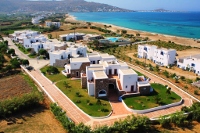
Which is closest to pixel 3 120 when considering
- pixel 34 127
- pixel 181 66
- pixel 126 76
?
pixel 34 127

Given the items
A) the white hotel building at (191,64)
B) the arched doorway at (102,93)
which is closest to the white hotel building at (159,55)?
the white hotel building at (191,64)

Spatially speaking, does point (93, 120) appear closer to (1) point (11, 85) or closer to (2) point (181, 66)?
(1) point (11, 85)

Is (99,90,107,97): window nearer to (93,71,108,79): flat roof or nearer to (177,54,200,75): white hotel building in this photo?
(93,71,108,79): flat roof

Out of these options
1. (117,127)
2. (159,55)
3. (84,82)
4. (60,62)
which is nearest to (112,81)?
(84,82)

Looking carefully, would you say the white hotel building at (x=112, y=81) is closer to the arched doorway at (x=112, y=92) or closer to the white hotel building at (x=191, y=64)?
the arched doorway at (x=112, y=92)

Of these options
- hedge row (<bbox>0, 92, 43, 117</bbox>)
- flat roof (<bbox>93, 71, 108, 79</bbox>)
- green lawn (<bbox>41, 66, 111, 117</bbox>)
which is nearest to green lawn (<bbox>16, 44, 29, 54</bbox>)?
green lawn (<bbox>41, 66, 111, 117</bbox>)

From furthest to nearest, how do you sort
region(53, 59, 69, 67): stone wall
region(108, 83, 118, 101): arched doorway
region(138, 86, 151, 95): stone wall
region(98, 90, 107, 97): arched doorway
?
region(53, 59, 69, 67): stone wall < region(138, 86, 151, 95): stone wall < region(108, 83, 118, 101): arched doorway < region(98, 90, 107, 97): arched doorway
